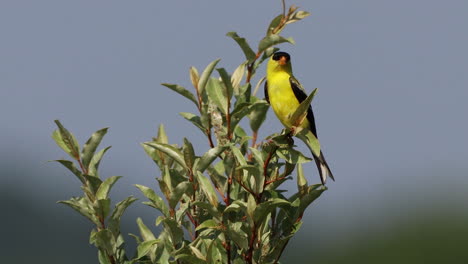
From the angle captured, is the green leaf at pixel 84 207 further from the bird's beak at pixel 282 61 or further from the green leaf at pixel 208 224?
the bird's beak at pixel 282 61

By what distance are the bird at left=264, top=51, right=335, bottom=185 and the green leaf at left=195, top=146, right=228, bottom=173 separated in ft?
8.12

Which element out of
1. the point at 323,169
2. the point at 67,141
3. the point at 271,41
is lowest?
the point at 323,169

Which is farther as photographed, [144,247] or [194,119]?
[144,247]

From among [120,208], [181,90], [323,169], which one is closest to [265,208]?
[181,90]

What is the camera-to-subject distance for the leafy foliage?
6375 mm

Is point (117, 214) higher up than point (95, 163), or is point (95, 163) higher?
point (95, 163)

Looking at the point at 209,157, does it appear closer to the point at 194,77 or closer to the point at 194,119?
Answer: the point at 194,119

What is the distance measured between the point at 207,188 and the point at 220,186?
1.02 ft

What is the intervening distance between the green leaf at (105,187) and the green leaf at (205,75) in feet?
2.80

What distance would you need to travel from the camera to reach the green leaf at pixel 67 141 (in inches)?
263

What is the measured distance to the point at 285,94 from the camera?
9.32 metres

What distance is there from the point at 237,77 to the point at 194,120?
528mm

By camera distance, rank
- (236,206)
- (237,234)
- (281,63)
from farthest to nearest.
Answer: (281,63), (237,234), (236,206)

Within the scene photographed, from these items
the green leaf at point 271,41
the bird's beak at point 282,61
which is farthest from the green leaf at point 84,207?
the bird's beak at point 282,61
